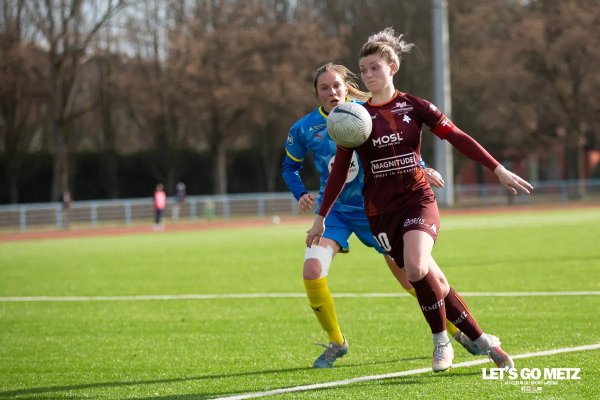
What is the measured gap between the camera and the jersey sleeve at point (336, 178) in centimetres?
691

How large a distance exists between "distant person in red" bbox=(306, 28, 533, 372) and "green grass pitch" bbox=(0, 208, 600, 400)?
40 cm

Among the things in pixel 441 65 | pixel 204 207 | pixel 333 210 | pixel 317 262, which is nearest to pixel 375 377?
pixel 317 262

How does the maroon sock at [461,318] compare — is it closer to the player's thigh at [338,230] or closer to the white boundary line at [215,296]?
the player's thigh at [338,230]

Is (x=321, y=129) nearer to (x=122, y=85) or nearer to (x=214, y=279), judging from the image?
(x=214, y=279)

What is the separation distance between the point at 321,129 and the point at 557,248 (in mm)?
12646

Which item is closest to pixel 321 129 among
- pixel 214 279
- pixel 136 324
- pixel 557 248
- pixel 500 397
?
pixel 500 397

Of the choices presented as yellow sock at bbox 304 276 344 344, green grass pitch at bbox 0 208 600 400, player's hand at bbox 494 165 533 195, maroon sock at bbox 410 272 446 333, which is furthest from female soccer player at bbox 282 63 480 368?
player's hand at bbox 494 165 533 195

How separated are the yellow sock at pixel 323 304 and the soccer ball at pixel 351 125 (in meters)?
1.60

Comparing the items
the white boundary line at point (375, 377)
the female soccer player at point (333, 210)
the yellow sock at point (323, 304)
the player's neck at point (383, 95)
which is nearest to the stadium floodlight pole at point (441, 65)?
the female soccer player at point (333, 210)

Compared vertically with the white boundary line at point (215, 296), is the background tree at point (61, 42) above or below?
above

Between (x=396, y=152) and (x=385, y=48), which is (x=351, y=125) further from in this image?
(x=385, y=48)

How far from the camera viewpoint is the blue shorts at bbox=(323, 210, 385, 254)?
807 centimetres

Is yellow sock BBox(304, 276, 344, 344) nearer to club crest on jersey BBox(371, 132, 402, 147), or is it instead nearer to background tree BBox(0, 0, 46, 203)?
club crest on jersey BBox(371, 132, 402, 147)

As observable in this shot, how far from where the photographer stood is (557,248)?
19.7 meters
